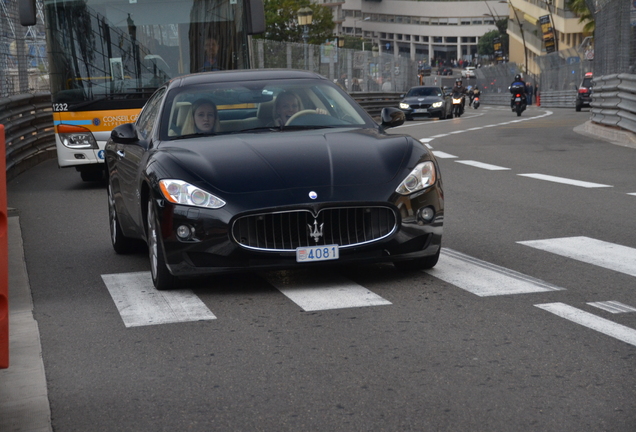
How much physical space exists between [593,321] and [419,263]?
1.84 meters

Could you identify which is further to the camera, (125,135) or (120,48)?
(120,48)

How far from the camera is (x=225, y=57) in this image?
52.5ft

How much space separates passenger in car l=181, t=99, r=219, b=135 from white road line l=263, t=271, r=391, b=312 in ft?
3.71

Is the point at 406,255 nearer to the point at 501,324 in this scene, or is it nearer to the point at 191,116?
the point at 501,324

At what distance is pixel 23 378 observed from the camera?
5.03m

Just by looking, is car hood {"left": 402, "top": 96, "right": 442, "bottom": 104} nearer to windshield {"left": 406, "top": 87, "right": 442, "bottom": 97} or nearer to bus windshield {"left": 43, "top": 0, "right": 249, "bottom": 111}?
windshield {"left": 406, "top": 87, "right": 442, "bottom": 97}

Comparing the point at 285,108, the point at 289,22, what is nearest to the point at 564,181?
the point at 285,108

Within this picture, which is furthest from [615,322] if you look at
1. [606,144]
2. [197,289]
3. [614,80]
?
[614,80]

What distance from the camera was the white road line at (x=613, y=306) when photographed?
19.7 feet

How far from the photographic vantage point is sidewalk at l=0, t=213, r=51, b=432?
4.35 m

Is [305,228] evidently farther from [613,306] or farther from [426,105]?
[426,105]

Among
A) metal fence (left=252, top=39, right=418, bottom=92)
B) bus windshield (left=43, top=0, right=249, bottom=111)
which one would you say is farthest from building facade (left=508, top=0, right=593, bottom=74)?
bus windshield (left=43, top=0, right=249, bottom=111)

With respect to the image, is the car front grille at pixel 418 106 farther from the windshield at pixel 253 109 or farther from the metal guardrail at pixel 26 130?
the windshield at pixel 253 109

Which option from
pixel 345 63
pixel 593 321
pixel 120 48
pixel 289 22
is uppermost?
pixel 289 22
